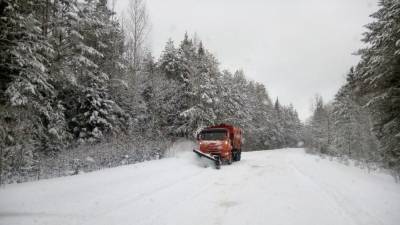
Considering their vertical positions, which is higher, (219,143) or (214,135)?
(214,135)

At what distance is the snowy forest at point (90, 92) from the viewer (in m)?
10.2

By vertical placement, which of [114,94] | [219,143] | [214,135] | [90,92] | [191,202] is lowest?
[191,202]

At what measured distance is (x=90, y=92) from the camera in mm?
25859

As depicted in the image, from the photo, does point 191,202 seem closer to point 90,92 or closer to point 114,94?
point 90,92

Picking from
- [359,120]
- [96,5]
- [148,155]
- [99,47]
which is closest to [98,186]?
[148,155]

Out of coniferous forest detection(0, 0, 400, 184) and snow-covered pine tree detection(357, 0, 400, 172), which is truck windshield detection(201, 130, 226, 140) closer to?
coniferous forest detection(0, 0, 400, 184)

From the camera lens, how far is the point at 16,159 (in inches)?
444

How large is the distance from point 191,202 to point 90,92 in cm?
2012

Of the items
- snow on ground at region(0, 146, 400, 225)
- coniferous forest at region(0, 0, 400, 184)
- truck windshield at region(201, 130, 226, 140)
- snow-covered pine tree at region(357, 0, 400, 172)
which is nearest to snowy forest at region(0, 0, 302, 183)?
coniferous forest at region(0, 0, 400, 184)

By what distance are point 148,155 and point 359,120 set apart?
105ft

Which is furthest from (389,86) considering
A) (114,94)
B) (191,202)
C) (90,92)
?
(114,94)

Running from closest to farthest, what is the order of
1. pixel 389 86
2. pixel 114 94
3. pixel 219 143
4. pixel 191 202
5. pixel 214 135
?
pixel 191 202
pixel 389 86
pixel 219 143
pixel 214 135
pixel 114 94

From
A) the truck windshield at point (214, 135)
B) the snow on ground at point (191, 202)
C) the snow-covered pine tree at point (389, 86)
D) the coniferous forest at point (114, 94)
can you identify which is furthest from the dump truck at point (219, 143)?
the snow-covered pine tree at point (389, 86)

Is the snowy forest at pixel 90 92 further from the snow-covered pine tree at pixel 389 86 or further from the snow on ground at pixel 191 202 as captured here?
the snow-covered pine tree at pixel 389 86
